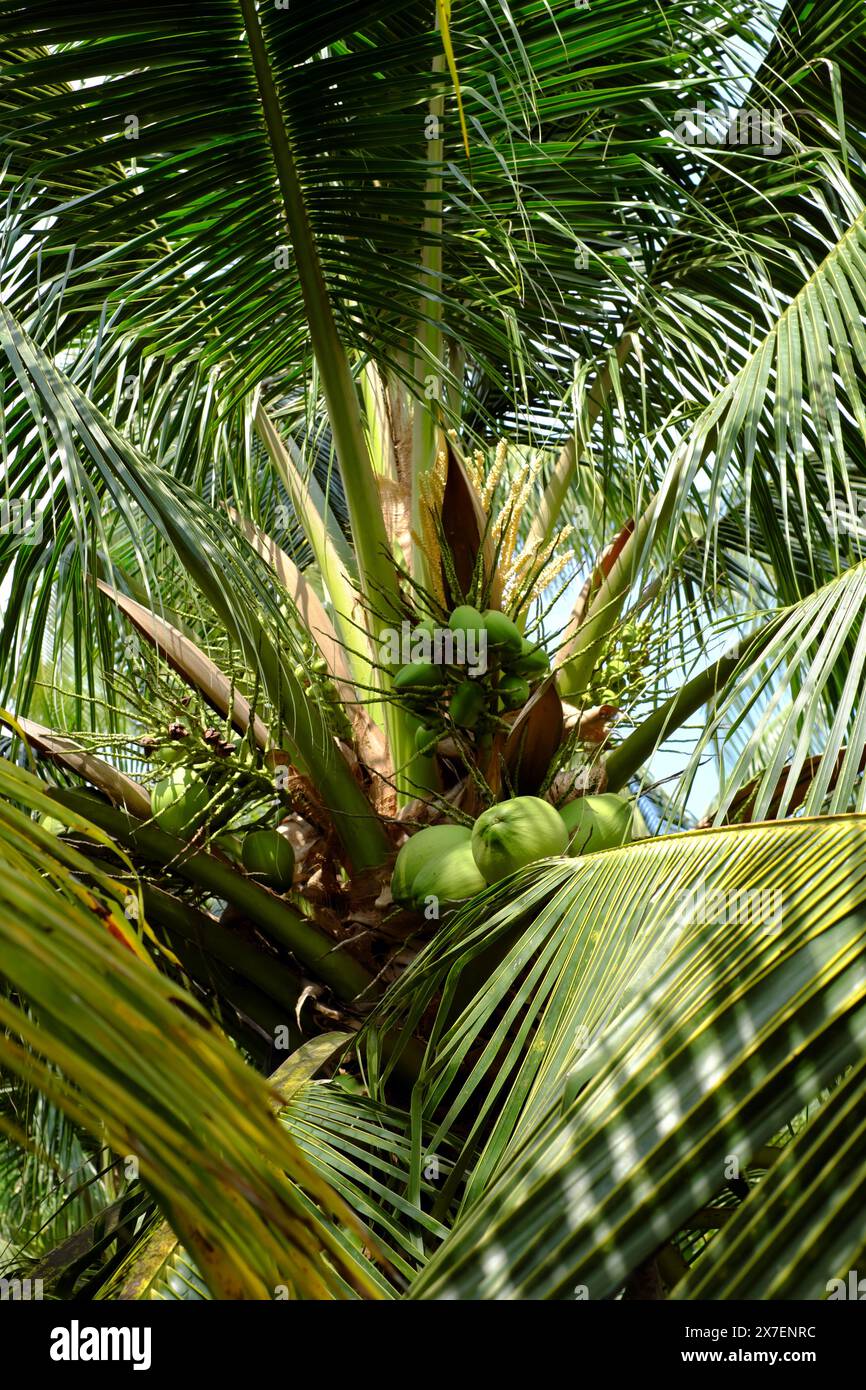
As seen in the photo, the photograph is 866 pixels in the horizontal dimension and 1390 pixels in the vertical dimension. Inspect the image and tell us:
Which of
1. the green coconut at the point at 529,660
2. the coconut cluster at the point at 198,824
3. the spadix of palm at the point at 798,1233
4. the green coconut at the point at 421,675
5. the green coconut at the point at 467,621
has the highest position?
the green coconut at the point at 467,621

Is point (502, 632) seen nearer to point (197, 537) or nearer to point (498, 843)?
point (498, 843)

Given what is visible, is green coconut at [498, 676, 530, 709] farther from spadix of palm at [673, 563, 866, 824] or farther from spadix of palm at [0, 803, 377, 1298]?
spadix of palm at [0, 803, 377, 1298]

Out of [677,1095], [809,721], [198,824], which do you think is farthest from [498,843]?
[677,1095]

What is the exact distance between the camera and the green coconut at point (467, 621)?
1842mm

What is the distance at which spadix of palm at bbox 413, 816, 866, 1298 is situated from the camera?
71 cm

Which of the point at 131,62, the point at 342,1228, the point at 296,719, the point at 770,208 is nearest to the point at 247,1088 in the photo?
the point at 342,1228

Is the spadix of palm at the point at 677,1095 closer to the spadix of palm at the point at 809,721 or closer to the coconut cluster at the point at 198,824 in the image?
the spadix of palm at the point at 809,721

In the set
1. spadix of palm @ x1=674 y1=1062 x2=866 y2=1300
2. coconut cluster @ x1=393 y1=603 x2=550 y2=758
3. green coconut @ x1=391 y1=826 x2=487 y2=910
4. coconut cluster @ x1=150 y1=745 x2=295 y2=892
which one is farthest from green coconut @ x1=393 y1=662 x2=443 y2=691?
spadix of palm @ x1=674 y1=1062 x2=866 y2=1300

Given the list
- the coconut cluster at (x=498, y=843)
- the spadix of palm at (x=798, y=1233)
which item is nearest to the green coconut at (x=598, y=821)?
the coconut cluster at (x=498, y=843)

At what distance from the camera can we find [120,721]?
4004mm

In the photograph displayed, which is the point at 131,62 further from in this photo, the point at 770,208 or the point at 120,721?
the point at 120,721

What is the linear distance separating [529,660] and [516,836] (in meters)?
0.35

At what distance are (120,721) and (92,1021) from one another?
3.59 m

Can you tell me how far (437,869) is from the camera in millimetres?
1779
